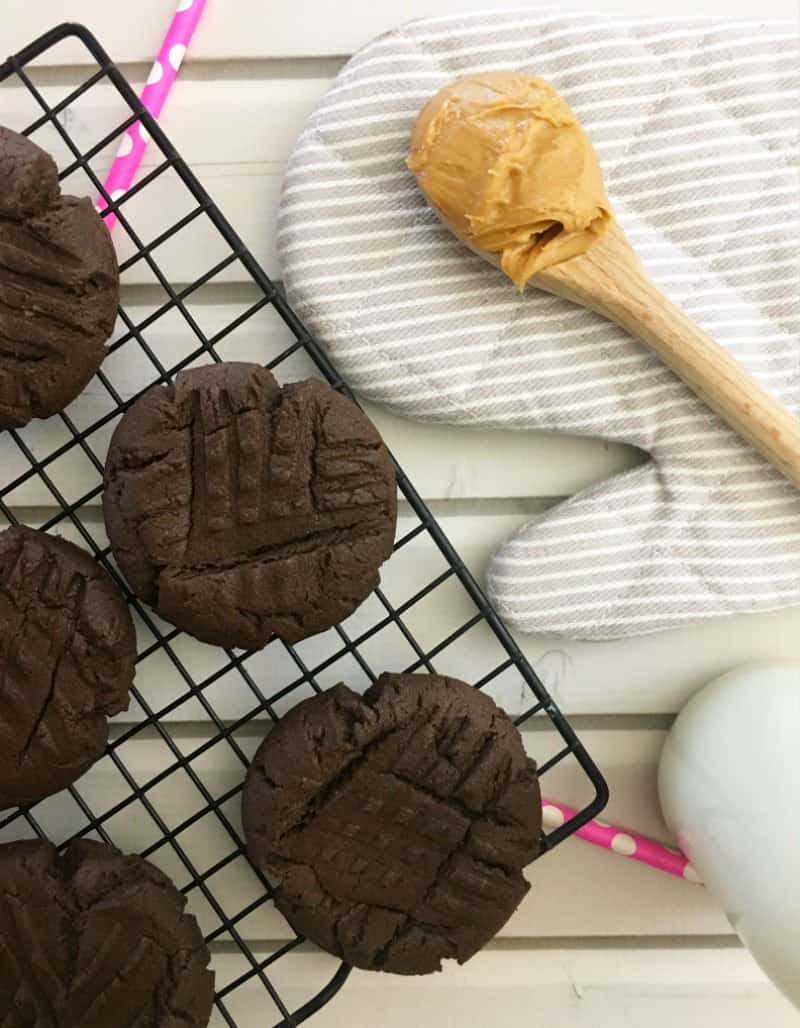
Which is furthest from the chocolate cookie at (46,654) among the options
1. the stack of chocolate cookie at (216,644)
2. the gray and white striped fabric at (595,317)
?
the gray and white striped fabric at (595,317)

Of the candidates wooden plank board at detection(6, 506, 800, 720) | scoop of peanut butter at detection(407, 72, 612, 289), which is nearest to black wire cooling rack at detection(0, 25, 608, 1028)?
wooden plank board at detection(6, 506, 800, 720)

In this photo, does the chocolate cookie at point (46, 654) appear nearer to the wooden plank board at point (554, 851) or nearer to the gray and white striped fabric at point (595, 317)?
the wooden plank board at point (554, 851)

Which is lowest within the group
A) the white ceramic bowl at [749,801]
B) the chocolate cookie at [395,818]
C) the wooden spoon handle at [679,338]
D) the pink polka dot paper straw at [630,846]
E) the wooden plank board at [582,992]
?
the wooden plank board at [582,992]

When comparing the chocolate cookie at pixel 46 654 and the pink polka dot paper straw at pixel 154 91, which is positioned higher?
the pink polka dot paper straw at pixel 154 91

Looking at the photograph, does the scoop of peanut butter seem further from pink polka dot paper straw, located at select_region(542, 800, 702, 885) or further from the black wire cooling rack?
pink polka dot paper straw, located at select_region(542, 800, 702, 885)

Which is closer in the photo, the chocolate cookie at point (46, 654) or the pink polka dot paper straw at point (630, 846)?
the chocolate cookie at point (46, 654)

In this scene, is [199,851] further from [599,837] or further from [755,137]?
[755,137]
